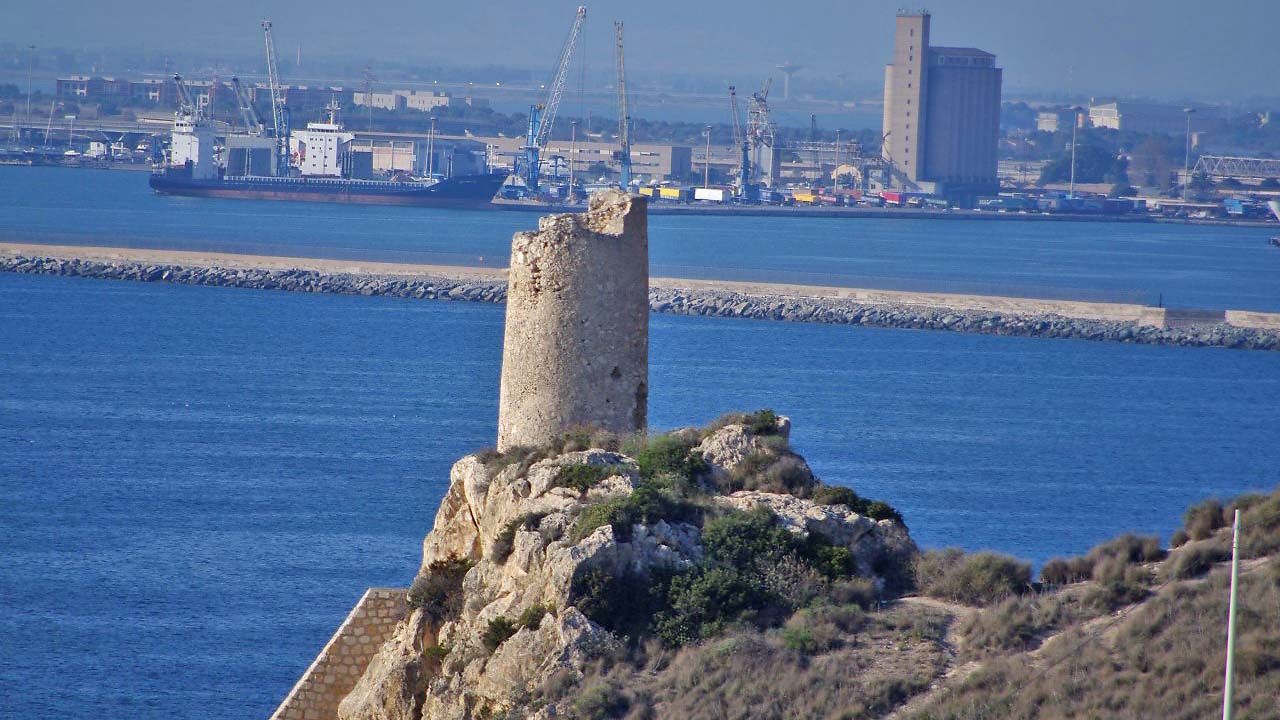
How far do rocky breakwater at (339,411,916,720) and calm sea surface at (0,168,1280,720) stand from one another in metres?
5.18

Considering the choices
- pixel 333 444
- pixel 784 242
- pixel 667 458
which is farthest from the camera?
pixel 784 242

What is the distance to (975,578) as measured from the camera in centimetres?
780

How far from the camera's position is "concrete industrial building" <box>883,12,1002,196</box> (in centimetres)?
12150

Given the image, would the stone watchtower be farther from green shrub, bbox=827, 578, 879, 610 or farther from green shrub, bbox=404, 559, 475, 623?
green shrub, bbox=827, 578, 879, 610

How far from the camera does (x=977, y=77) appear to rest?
125250mm

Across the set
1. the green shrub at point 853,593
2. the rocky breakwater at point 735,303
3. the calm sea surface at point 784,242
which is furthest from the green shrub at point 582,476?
the calm sea surface at point 784,242

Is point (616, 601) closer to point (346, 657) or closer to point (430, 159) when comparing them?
point (346, 657)

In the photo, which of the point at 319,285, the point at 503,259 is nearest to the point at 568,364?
the point at 319,285

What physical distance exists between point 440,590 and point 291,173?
103376mm

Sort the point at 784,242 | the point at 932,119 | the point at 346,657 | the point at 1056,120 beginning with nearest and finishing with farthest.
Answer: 1. the point at 346,657
2. the point at 784,242
3. the point at 932,119
4. the point at 1056,120

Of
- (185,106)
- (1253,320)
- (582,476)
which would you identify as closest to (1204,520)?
(582,476)

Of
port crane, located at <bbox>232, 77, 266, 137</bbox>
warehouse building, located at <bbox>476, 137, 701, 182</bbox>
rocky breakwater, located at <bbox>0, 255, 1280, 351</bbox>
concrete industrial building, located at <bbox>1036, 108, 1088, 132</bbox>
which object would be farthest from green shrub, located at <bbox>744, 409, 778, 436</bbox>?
concrete industrial building, located at <bbox>1036, 108, 1088, 132</bbox>

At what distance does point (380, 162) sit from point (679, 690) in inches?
4480

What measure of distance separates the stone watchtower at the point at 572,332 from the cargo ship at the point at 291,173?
8626cm
